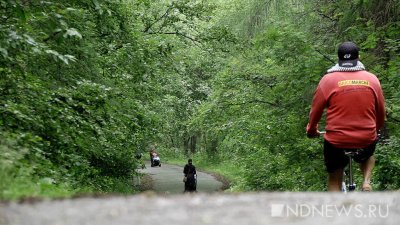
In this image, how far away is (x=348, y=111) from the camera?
5074mm

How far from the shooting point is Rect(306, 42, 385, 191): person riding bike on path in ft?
16.6

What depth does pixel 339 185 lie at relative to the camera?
5254mm

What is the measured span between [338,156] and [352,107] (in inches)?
19.7

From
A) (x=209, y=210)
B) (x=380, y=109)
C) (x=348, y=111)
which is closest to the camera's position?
(x=209, y=210)

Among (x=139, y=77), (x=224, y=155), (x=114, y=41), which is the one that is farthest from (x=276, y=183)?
Answer: (x=224, y=155)

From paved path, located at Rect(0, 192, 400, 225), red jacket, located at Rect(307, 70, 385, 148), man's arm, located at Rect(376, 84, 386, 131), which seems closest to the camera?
paved path, located at Rect(0, 192, 400, 225)

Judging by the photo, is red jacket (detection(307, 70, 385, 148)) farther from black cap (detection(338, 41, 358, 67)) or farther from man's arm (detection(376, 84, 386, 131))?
black cap (detection(338, 41, 358, 67))

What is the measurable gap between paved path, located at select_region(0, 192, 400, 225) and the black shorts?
1.26m

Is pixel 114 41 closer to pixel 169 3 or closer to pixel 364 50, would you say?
pixel 169 3

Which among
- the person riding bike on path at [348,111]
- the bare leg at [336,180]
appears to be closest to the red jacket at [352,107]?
the person riding bike on path at [348,111]

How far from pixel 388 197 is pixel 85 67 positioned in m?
8.55

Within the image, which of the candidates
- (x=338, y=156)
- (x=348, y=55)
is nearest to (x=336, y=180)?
(x=338, y=156)

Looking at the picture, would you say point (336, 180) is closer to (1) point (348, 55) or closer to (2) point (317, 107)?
(2) point (317, 107)

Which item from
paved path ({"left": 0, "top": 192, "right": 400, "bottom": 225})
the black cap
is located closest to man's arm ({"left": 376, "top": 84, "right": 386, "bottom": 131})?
the black cap
